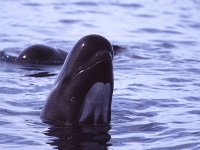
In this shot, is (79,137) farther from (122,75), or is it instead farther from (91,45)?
(122,75)

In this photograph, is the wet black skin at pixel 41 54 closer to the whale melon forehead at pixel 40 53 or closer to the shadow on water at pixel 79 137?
the whale melon forehead at pixel 40 53

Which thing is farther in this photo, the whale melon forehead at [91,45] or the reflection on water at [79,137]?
the whale melon forehead at [91,45]

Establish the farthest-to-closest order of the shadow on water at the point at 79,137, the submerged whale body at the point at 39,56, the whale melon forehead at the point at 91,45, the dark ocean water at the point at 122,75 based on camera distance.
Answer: the submerged whale body at the point at 39,56 → the dark ocean water at the point at 122,75 → the whale melon forehead at the point at 91,45 → the shadow on water at the point at 79,137

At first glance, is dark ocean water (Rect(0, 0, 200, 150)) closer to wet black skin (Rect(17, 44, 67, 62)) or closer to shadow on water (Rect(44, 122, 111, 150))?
shadow on water (Rect(44, 122, 111, 150))

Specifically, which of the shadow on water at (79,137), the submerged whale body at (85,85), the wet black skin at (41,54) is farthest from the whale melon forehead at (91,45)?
the wet black skin at (41,54)

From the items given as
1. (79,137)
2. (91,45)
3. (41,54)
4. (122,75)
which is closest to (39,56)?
(41,54)

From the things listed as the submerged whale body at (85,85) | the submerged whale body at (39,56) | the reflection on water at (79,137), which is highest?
the submerged whale body at (85,85)

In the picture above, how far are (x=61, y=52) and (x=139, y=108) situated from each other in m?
5.47

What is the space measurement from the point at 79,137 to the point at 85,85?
586 millimetres

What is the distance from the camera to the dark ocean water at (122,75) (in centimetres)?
768

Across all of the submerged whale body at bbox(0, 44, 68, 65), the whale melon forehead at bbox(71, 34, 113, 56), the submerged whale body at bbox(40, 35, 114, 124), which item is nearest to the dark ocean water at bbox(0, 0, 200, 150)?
the submerged whale body at bbox(40, 35, 114, 124)

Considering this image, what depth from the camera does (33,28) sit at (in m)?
18.8

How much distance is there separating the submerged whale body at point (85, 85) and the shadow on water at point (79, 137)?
88 mm

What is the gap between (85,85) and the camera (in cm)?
751
